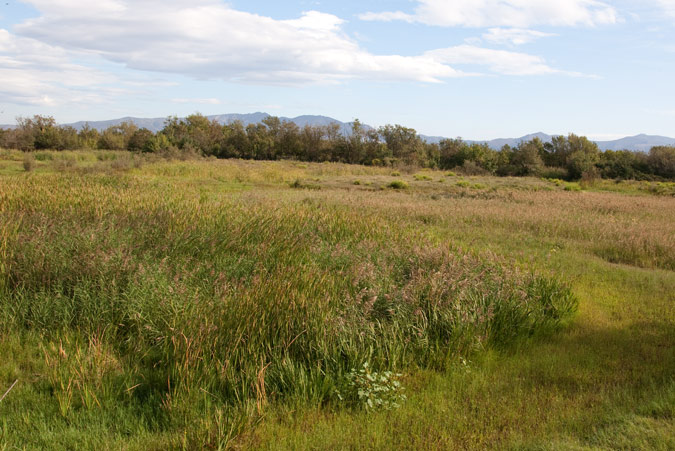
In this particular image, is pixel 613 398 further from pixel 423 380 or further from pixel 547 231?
pixel 547 231

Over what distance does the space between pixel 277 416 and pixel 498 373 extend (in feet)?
7.79

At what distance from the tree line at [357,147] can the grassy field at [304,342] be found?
98.4 ft

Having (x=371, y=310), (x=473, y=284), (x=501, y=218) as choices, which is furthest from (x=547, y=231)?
(x=371, y=310)

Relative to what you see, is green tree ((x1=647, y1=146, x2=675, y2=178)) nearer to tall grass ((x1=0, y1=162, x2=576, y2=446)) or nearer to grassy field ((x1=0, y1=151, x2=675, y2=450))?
grassy field ((x1=0, y1=151, x2=675, y2=450))

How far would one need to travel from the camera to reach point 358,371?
14.8ft

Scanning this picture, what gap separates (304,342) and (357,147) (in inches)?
1948

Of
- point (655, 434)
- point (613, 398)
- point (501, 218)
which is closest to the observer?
point (655, 434)

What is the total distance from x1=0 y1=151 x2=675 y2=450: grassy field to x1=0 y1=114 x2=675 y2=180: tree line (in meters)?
30.0

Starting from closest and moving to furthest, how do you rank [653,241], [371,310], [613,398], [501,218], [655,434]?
[655,434], [613,398], [371,310], [653,241], [501,218]

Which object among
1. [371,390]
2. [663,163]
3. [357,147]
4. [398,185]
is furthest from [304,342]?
[357,147]

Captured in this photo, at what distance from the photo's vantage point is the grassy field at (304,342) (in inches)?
143

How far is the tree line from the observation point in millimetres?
35938

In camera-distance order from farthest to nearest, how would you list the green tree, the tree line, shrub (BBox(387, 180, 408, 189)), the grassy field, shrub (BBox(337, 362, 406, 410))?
the tree line → the green tree → shrub (BBox(387, 180, 408, 189)) → shrub (BBox(337, 362, 406, 410)) → the grassy field

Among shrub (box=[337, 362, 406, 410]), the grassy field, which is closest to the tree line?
the grassy field
